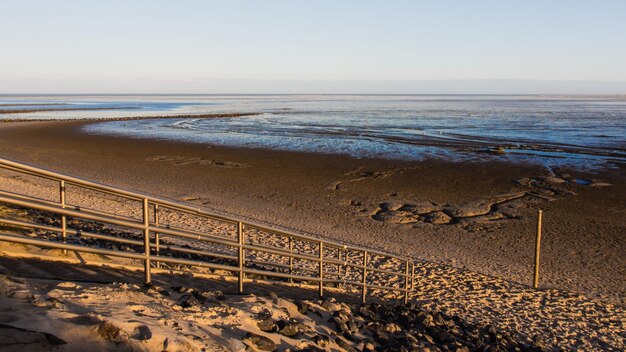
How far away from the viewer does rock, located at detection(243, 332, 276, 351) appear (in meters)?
4.18

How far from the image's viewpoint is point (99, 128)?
139 ft

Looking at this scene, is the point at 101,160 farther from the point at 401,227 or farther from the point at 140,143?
the point at 401,227

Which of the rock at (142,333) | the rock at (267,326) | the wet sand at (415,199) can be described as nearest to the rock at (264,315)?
the rock at (267,326)

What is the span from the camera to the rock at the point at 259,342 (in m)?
4.18

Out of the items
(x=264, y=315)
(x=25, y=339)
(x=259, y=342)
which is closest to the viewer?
(x=25, y=339)

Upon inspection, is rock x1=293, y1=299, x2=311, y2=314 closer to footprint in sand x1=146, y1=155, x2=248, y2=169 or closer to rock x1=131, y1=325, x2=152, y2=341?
rock x1=131, y1=325, x2=152, y2=341

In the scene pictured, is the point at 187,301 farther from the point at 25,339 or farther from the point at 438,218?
the point at 438,218

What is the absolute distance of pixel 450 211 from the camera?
15.6 m

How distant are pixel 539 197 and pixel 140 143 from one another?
2354cm

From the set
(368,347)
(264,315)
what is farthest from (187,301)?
(368,347)

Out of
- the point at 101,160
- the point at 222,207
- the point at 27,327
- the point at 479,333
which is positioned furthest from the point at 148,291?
the point at 101,160

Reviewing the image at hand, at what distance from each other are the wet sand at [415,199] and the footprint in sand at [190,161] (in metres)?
0.05

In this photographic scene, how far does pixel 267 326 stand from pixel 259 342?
0.43 metres

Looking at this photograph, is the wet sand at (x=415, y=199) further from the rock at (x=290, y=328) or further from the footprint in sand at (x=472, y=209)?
the rock at (x=290, y=328)
